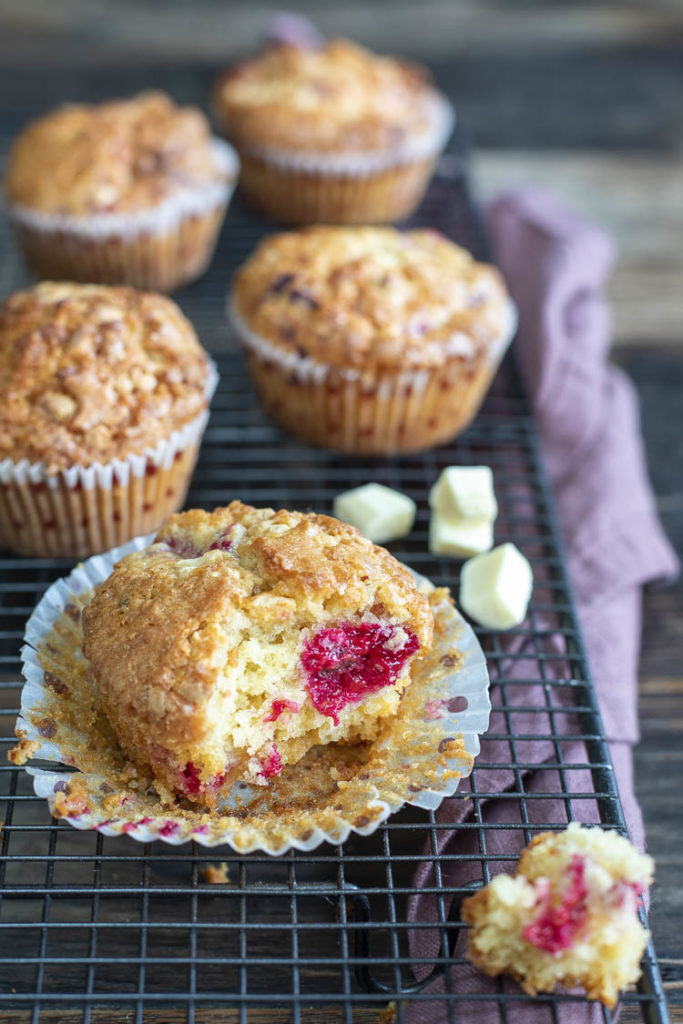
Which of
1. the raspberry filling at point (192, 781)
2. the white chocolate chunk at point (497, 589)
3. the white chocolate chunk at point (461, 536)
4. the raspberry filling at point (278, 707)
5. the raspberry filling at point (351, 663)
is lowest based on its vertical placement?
the white chocolate chunk at point (461, 536)

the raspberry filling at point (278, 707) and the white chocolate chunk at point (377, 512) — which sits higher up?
the raspberry filling at point (278, 707)

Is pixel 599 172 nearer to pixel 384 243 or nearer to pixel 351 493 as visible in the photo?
pixel 384 243

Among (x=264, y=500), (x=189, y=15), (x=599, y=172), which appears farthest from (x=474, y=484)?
(x=189, y=15)

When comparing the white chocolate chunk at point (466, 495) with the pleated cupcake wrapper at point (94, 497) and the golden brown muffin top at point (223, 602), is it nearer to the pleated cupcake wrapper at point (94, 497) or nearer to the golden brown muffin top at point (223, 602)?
the golden brown muffin top at point (223, 602)

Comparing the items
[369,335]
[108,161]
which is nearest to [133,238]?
[108,161]

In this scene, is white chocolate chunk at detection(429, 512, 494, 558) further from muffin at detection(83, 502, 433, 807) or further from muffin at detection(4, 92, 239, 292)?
muffin at detection(4, 92, 239, 292)

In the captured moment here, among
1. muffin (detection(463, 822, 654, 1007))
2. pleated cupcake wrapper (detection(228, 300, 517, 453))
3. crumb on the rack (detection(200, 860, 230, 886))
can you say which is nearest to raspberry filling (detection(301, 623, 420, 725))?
crumb on the rack (detection(200, 860, 230, 886))

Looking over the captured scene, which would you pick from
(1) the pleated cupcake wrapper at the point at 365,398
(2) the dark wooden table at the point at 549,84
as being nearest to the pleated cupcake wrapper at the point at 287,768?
(1) the pleated cupcake wrapper at the point at 365,398
